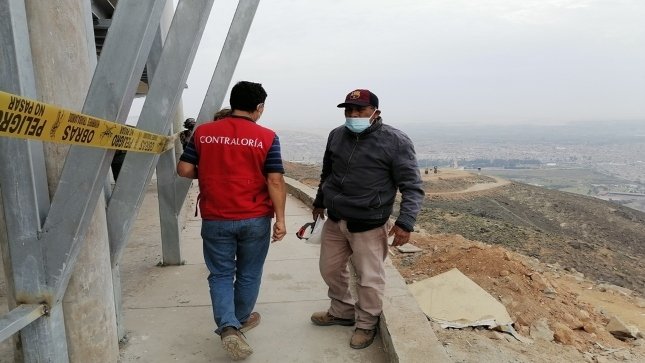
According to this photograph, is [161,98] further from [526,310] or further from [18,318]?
[526,310]

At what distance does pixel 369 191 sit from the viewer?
10.8 feet

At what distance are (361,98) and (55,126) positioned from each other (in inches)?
79.9

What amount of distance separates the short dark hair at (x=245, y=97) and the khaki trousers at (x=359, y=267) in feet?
3.50

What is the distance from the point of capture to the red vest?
117 inches

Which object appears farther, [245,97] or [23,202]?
[245,97]

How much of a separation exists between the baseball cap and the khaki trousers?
84cm

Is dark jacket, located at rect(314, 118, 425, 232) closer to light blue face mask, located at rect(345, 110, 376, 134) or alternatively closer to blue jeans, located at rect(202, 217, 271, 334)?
light blue face mask, located at rect(345, 110, 376, 134)

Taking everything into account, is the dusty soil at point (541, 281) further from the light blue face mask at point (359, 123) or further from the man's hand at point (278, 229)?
the light blue face mask at point (359, 123)

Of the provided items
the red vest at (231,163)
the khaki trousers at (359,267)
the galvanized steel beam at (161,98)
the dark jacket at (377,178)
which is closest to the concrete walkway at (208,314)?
the khaki trousers at (359,267)

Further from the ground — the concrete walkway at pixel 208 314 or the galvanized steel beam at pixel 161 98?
the galvanized steel beam at pixel 161 98

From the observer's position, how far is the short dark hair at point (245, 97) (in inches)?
118

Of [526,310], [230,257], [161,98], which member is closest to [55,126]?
[161,98]

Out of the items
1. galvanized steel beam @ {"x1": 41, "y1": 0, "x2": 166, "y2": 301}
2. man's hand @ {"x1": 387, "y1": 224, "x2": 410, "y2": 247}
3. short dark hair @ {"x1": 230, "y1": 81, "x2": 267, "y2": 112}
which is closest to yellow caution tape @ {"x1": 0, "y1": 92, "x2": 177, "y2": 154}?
galvanized steel beam @ {"x1": 41, "y1": 0, "x2": 166, "y2": 301}

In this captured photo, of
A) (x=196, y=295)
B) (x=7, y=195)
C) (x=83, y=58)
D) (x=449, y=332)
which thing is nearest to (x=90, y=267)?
(x=7, y=195)
